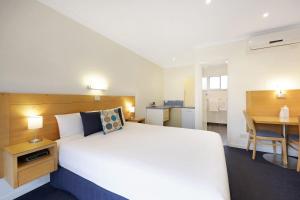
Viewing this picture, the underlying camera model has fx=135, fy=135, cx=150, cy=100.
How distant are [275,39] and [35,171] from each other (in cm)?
458

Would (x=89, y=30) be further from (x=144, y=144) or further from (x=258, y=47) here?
(x=258, y=47)

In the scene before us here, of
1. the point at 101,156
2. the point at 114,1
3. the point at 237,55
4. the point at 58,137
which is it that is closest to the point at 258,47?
the point at 237,55

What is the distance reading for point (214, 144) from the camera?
1639 millimetres

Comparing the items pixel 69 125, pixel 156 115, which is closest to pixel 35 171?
pixel 69 125

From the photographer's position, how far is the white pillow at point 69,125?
6.59 ft

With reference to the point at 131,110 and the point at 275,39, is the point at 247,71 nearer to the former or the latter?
the point at 275,39

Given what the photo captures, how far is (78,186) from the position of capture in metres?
1.58

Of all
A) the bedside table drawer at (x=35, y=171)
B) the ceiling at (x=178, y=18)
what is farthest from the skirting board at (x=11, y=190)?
the ceiling at (x=178, y=18)

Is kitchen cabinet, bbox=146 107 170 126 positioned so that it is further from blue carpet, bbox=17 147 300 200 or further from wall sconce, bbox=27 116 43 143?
wall sconce, bbox=27 116 43 143

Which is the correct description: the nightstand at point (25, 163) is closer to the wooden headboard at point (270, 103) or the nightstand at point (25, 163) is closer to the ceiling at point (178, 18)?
the ceiling at point (178, 18)

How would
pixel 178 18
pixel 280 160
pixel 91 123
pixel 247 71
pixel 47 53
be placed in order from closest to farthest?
pixel 47 53
pixel 91 123
pixel 178 18
pixel 280 160
pixel 247 71

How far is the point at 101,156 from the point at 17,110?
50.9 inches

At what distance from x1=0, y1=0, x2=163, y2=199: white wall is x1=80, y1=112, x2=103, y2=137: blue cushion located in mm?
580

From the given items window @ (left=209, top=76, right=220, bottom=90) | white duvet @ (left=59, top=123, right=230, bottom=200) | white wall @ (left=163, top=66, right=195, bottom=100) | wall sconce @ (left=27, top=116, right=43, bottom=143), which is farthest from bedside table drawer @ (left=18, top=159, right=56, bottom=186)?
window @ (left=209, top=76, right=220, bottom=90)
